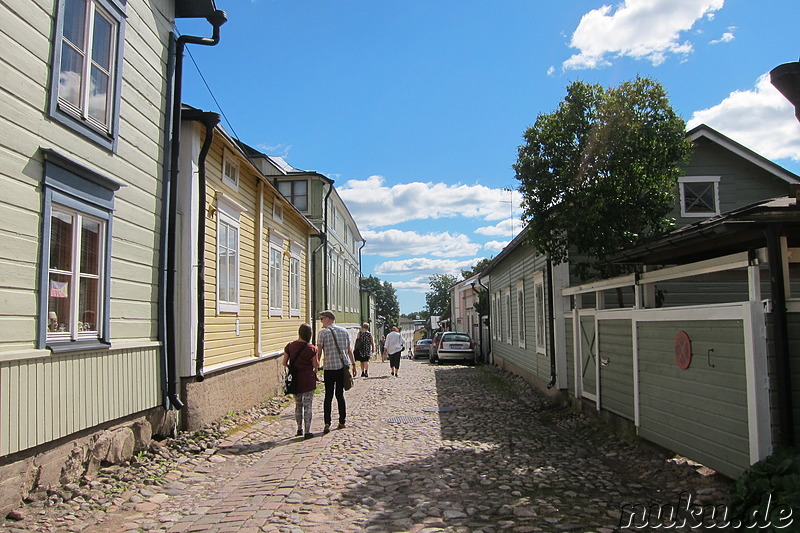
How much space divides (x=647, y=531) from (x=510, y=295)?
1465 centimetres

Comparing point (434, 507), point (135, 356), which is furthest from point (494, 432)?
point (135, 356)

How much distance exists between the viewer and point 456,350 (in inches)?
1073

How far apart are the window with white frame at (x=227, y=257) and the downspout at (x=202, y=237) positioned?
0.89 m

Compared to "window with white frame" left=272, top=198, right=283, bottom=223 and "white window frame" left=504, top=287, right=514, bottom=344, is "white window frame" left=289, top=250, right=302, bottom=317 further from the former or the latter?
"white window frame" left=504, top=287, right=514, bottom=344

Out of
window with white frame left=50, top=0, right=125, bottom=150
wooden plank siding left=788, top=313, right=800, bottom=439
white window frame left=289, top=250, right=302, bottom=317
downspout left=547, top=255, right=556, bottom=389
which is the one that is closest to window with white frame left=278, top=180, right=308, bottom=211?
white window frame left=289, top=250, right=302, bottom=317

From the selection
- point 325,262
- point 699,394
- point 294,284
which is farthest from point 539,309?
point 325,262

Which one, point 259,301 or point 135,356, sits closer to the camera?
point 135,356

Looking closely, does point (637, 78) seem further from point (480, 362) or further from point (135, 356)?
point (480, 362)

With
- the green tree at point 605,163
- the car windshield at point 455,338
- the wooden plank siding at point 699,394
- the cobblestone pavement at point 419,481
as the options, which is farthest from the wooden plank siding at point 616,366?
the car windshield at point 455,338

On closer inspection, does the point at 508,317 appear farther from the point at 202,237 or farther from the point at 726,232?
the point at 726,232

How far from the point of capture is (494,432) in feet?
30.3

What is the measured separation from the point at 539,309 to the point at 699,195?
4.08 meters

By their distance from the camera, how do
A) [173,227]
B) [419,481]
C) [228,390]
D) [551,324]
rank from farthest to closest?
[551,324], [228,390], [173,227], [419,481]

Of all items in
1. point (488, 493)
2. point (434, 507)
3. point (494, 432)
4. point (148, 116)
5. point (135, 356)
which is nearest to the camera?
point (434, 507)
